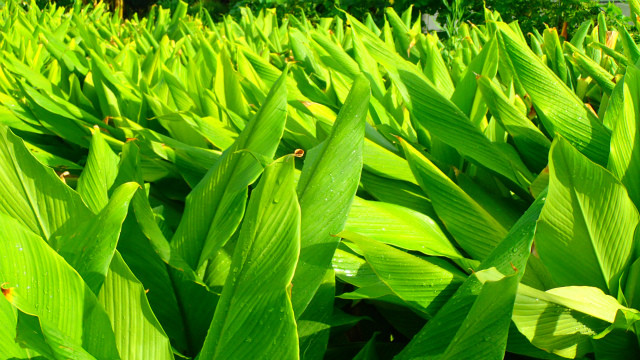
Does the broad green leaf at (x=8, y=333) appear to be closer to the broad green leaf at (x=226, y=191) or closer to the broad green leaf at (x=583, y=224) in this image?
the broad green leaf at (x=226, y=191)

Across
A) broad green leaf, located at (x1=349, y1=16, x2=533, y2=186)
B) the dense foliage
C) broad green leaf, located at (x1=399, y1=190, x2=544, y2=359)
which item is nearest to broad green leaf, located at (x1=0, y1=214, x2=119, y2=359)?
the dense foliage

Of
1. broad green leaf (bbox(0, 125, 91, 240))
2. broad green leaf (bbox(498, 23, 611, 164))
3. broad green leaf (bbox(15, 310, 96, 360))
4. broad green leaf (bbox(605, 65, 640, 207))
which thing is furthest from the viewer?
broad green leaf (bbox(498, 23, 611, 164))

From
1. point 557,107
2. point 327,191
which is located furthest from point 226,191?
point 557,107

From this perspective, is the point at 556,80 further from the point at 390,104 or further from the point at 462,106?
the point at 390,104

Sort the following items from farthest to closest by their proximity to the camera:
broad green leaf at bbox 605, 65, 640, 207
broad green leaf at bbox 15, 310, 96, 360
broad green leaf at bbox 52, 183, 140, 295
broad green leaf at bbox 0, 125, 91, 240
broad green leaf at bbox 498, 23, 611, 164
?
broad green leaf at bbox 498, 23, 611, 164 < broad green leaf at bbox 605, 65, 640, 207 < broad green leaf at bbox 0, 125, 91, 240 < broad green leaf at bbox 52, 183, 140, 295 < broad green leaf at bbox 15, 310, 96, 360

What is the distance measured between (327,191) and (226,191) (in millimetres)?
232

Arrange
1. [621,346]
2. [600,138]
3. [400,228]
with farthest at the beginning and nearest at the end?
[600,138] → [400,228] → [621,346]

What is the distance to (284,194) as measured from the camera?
2.51 ft

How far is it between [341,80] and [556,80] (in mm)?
679

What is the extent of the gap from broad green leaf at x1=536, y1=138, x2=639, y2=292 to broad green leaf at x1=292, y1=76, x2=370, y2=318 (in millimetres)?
301

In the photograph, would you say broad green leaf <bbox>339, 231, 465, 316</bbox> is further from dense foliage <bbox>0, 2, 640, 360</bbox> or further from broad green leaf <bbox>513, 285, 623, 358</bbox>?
broad green leaf <bbox>513, 285, 623, 358</bbox>

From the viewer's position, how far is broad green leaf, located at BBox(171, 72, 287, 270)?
1.03 m

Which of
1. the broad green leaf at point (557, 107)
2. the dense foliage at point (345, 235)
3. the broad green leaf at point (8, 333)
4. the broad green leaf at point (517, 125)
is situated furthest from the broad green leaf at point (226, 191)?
the broad green leaf at point (557, 107)

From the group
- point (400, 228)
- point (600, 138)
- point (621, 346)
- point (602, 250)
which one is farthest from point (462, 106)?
point (621, 346)
